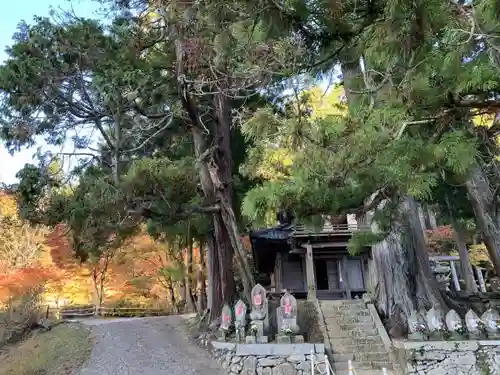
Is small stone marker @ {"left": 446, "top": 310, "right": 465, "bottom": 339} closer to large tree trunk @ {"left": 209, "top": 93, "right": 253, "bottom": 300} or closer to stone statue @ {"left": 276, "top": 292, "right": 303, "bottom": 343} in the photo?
stone statue @ {"left": 276, "top": 292, "right": 303, "bottom": 343}

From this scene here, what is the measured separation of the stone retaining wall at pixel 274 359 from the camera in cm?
716

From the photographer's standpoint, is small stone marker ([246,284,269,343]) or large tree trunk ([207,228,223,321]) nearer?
small stone marker ([246,284,269,343])

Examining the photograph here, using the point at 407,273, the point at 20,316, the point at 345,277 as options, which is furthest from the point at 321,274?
the point at 20,316

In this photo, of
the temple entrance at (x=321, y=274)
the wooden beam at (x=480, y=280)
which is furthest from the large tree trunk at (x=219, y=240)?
the wooden beam at (x=480, y=280)

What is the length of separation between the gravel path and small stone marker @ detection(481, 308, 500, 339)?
16.5 ft

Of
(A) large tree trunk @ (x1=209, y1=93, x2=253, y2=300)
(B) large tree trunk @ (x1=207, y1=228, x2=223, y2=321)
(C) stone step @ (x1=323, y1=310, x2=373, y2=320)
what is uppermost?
(A) large tree trunk @ (x1=209, y1=93, x2=253, y2=300)

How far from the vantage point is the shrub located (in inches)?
445

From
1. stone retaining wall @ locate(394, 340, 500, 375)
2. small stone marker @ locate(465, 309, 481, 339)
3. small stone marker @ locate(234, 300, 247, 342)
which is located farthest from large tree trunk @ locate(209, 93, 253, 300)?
small stone marker @ locate(465, 309, 481, 339)

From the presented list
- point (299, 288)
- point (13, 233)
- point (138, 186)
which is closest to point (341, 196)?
point (138, 186)

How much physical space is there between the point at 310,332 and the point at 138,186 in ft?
15.9

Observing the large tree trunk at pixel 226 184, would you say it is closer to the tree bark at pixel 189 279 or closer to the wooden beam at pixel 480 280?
the tree bark at pixel 189 279

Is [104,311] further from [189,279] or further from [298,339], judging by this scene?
[298,339]

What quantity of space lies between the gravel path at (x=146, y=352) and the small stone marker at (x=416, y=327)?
370 cm

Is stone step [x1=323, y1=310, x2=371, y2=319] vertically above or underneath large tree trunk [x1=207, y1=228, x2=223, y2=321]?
underneath
